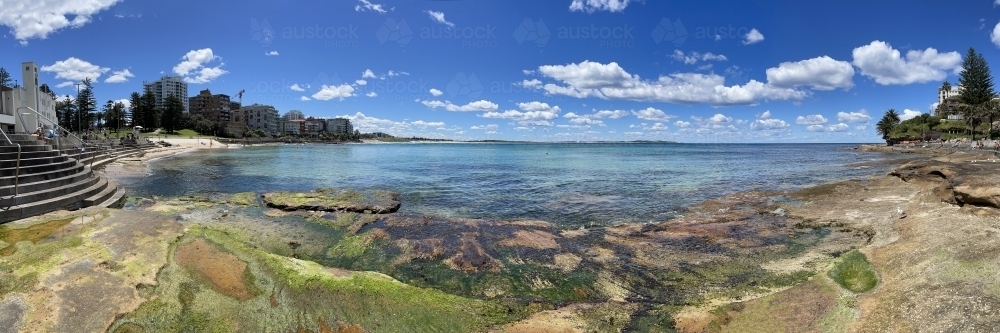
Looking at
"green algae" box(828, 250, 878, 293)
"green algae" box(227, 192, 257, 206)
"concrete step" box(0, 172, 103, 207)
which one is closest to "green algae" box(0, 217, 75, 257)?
"concrete step" box(0, 172, 103, 207)

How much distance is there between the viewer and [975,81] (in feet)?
294

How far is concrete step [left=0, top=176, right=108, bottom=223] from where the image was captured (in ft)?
33.9

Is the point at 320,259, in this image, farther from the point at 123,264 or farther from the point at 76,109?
the point at 76,109

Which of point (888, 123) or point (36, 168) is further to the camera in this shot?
point (888, 123)

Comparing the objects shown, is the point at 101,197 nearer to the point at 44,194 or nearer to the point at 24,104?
the point at 44,194

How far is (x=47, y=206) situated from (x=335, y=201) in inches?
337

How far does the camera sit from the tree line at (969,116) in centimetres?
7881

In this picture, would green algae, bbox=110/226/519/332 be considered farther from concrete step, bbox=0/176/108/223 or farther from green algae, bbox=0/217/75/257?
concrete step, bbox=0/176/108/223

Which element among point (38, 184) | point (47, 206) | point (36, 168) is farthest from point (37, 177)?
point (47, 206)

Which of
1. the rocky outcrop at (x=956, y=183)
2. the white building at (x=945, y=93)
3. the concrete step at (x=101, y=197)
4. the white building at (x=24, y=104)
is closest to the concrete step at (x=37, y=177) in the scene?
the concrete step at (x=101, y=197)

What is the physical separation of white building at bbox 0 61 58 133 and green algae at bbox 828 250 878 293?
38476 millimetres

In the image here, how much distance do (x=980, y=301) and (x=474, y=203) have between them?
1734cm

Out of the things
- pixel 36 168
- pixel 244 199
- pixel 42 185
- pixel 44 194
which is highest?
pixel 36 168

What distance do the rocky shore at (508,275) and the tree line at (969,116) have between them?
97.8 m
